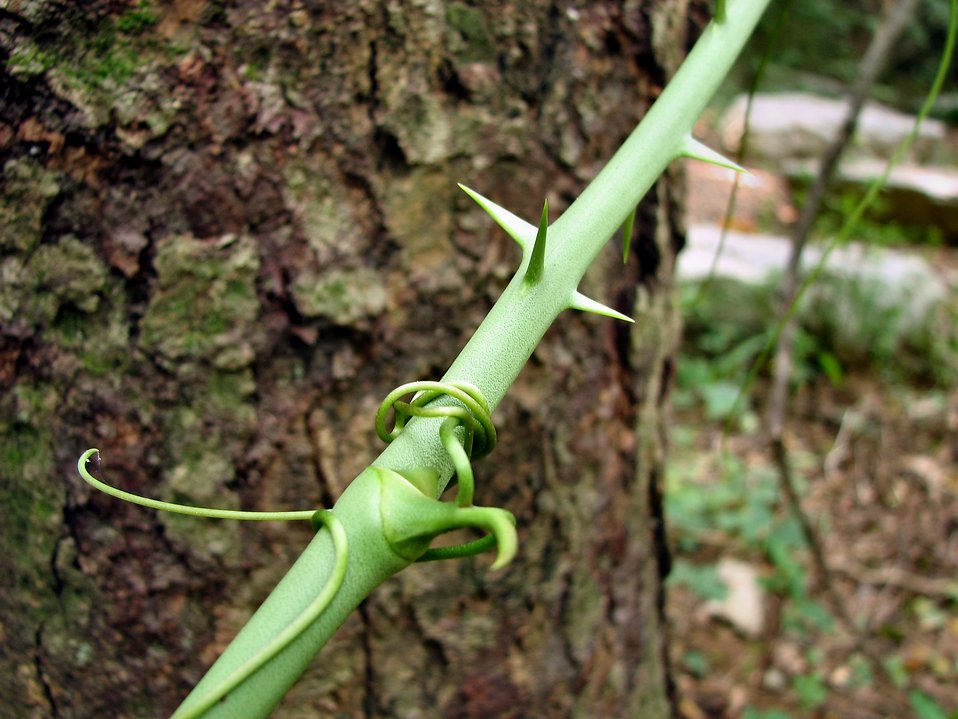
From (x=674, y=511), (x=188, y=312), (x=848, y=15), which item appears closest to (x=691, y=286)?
(x=674, y=511)

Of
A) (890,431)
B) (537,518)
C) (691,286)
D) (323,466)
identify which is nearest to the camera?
(323,466)

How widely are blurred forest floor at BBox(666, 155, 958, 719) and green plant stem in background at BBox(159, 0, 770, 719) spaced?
77cm

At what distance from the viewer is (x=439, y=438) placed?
0.95 ft

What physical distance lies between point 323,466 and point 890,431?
201cm

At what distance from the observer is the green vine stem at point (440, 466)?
253 millimetres

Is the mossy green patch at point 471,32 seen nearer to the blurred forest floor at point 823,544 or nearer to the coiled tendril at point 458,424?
the coiled tendril at point 458,424

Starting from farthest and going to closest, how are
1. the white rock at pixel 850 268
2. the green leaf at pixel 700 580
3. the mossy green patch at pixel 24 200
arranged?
the white rock at pixel 850 268 < the green leaf at pixel 700 580 < the mossy green patch at pixel 24 200

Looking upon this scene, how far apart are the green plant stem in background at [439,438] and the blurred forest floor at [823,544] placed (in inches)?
30.4

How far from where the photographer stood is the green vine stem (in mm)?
253

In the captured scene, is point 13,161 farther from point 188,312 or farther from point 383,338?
point 383,338

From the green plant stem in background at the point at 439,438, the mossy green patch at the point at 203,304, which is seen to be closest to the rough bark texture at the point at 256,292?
the mossy green patch at the point at 203,304

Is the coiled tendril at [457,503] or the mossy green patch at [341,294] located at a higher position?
the coiled tendril at [457,503]

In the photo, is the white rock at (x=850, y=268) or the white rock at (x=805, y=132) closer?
the white rock at (x=850, y=268)

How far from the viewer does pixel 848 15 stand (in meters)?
6.87
